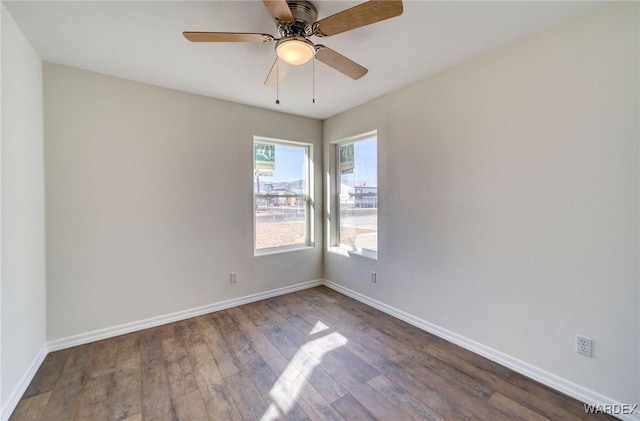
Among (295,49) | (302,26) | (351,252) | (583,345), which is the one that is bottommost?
(583,345)

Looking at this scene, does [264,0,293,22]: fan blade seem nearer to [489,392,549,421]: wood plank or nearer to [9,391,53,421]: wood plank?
[489,392,549,421]: wood plank

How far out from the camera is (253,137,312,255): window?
Answer: 141 inches

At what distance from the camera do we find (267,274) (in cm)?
358

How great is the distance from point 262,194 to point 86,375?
2.36 meters

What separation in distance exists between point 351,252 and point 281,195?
1.25 meters

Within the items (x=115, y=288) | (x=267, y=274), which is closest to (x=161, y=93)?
(x=115, y=288)

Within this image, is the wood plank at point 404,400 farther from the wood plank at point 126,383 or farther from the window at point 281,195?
the window at point 281,195

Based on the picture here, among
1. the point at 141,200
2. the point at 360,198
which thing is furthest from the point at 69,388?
the point at 360,198

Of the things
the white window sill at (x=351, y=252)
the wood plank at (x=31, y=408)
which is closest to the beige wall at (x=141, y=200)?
the wood plank at (x=31, y=408)

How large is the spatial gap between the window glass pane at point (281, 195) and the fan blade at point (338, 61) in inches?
76.1

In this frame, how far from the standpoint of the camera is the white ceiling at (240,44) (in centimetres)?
167

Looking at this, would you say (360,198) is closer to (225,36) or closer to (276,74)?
(276,74)

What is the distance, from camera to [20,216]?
1862mm

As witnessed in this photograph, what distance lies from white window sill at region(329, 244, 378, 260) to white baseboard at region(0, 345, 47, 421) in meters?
3.06
